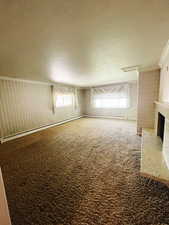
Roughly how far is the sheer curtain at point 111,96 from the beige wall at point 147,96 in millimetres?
2449

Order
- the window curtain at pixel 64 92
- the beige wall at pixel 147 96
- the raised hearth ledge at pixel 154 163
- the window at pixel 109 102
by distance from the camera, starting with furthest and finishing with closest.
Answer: the window at pixel 109 102, the window curtain at pixel 64 92, the beige wall at pixel 147 96, the raised hearth ledge at pixel 154 163

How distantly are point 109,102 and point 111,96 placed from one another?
1.28ft

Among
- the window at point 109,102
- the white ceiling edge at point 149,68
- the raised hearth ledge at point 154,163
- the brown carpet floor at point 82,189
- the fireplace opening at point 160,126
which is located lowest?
the brown carpet floor at point 82,189

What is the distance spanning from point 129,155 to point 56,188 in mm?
1565

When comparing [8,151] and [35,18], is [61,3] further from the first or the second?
[8,151]

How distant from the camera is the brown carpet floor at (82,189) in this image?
1.04 m

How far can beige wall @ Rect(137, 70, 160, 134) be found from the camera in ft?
9.76

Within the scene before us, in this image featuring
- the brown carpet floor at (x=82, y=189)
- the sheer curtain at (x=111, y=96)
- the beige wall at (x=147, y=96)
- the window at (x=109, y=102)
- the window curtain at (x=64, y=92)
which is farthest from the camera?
the window at (x=109, y=102)

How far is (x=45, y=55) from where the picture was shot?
6.29 ft

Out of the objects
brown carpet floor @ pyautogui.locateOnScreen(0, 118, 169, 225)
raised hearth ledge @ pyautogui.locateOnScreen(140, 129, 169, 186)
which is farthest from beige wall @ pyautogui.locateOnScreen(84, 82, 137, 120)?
raised hearth ledge @ pyautogui.locateOnScreen(140, 129, 169, 186)

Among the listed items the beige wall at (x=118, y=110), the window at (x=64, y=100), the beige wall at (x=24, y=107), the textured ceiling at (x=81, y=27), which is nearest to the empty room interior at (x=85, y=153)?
the textured ceiling at (x=81, y=27)

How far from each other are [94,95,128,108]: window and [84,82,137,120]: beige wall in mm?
255

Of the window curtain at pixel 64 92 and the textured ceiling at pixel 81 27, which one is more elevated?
the textured ceiling at pixel 81 27

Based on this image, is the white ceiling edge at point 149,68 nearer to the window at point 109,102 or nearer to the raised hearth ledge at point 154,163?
the raised hearth ledge at point 154,163
